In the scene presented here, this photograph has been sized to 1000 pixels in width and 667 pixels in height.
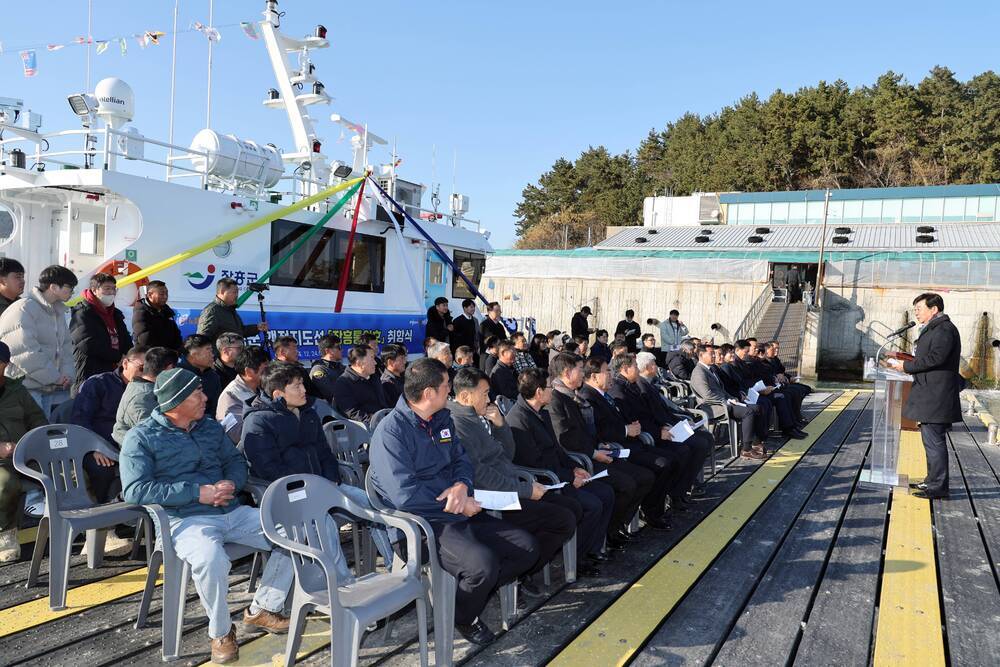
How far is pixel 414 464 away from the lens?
324 cm

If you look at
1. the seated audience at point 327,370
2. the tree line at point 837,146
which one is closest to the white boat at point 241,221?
the seated audience at point 327,370

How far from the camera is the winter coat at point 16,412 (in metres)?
3.78

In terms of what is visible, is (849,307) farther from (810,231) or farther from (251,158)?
(251,158)

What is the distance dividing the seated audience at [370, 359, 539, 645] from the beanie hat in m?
0.93

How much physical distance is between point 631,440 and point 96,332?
444cm

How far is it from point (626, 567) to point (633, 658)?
1.08 metres

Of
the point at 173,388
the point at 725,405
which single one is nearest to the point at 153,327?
the point at 173,388

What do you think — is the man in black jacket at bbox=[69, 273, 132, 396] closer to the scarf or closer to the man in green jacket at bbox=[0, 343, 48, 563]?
the scarf

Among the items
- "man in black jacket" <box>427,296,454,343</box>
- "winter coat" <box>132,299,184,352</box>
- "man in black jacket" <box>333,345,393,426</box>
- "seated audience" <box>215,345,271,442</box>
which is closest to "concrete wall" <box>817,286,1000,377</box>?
"man in black jacket" <box>427,296,454,343</box>

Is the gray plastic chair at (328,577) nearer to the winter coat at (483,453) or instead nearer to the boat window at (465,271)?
the winter coat at (483,453)

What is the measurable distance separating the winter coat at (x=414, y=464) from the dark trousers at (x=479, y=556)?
0.39 ft

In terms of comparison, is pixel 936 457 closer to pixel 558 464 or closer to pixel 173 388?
pixel 558 464

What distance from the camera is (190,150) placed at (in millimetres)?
8078

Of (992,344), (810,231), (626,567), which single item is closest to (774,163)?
(810,231)
